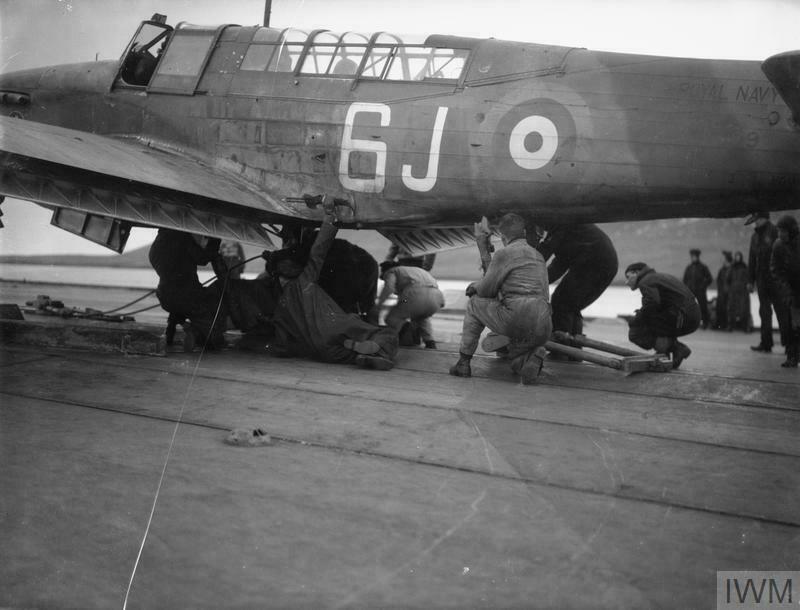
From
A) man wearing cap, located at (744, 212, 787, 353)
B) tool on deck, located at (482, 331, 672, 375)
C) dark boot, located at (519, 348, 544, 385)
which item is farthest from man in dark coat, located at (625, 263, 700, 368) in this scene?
man wearing cap, located at (744, 212, 787, 353)

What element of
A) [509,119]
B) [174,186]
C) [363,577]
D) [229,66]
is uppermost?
[229,66]

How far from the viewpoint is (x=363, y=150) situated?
7.71m

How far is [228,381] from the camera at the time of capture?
601 centimetres

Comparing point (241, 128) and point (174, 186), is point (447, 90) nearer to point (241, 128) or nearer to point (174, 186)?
point (241, 128)

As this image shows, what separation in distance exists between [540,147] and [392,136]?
59.1 inches

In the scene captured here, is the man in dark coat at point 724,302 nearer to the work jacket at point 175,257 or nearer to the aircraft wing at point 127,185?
the aircraft wing at point 127,185

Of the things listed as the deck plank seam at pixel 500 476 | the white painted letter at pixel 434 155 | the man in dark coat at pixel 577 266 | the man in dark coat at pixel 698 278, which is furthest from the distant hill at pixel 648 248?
the deck plank seam at pixel 500 476

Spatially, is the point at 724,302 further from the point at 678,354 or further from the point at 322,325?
the point at 322,325

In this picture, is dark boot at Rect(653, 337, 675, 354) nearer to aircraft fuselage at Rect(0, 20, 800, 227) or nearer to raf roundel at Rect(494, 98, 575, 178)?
aircraft fuselage at Rect(0, 20, 800, 227)

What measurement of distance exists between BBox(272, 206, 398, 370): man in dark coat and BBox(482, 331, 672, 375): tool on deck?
102 cm

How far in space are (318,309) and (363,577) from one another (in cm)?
468

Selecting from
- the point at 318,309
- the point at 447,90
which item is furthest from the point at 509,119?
the point at 318,309

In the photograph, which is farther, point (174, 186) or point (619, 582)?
point (174, 186)

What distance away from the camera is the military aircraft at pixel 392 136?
21.4 feet
